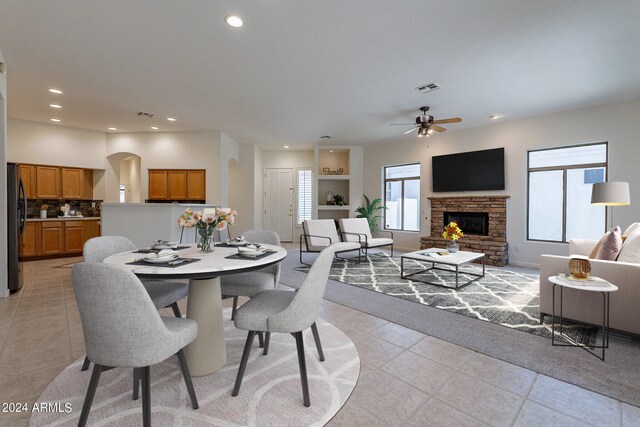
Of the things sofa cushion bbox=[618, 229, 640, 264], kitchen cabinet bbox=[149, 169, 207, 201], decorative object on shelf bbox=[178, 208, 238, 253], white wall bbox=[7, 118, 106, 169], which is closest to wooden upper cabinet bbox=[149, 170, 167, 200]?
kitchen cabinet bbox=[149, 169, 207, 201]

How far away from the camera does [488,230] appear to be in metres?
5.96

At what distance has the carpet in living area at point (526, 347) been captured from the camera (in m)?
1.85

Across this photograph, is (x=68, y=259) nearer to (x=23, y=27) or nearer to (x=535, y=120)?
(x=23, y=27)

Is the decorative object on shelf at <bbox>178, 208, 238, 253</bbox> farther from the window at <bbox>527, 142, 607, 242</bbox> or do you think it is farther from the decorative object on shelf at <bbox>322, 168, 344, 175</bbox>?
the decorative object on shelf at <bbox>322, 168, 344, 175</bbox>

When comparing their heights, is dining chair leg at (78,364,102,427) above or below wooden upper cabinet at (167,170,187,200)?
below

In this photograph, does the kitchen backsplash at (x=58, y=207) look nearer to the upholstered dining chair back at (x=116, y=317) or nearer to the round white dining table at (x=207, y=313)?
the round white dining table at (x=207, y=313)

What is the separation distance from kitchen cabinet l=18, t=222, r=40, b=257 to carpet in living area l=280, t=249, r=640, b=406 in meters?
6.10

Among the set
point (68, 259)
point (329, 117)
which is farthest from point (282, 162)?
→ point (68, 259)

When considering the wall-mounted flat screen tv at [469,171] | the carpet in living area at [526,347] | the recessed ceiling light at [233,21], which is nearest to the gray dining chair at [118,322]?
the carpet in living area at [526,347]

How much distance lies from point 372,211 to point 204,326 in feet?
20.5

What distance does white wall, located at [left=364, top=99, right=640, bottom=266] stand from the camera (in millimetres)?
4547

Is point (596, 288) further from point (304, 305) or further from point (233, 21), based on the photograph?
point (233, 21)

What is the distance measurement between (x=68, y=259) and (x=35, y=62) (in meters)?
4.15

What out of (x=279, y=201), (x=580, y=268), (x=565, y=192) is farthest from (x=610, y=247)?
(x=279, y=201)
